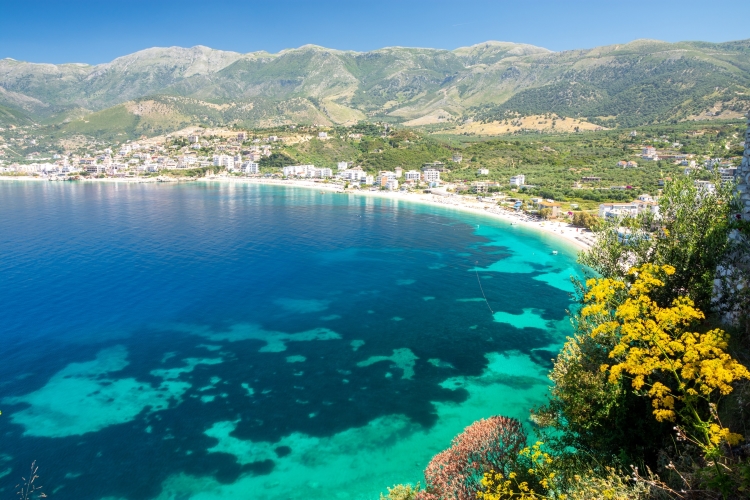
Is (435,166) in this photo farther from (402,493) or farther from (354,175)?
(402,493)

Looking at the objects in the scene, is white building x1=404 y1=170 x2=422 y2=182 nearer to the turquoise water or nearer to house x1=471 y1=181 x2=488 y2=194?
→ house x1=471 y1=181 x2=488 y2=194

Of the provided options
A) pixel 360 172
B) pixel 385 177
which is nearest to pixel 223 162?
pixel 360 172

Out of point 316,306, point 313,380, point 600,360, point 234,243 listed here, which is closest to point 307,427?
point 313,380

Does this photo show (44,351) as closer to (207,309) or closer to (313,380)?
(207,309)

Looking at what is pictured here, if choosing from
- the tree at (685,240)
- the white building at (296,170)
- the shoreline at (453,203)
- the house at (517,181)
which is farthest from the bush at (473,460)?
the white building at (296,170)

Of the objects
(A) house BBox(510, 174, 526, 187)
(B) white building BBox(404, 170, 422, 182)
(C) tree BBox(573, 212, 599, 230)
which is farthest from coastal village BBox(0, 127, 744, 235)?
(C) tree BBox(573, 212, 599, 230)

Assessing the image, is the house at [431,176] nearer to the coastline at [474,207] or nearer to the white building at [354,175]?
the coastline at [474,207]
